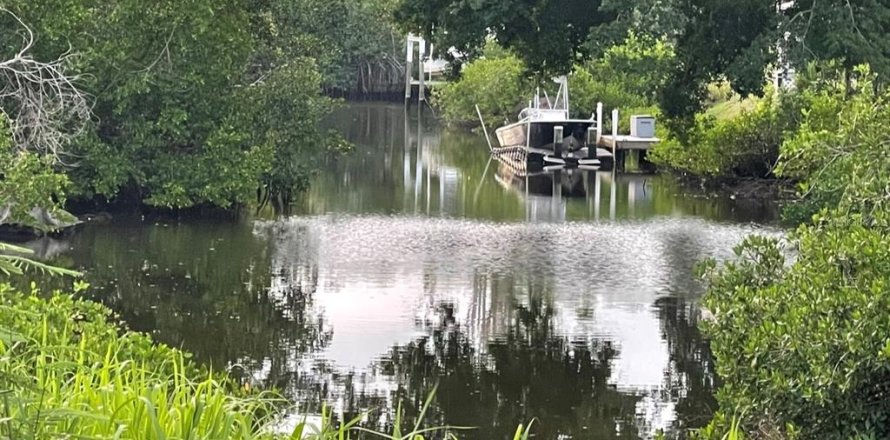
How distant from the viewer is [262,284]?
48.0ft

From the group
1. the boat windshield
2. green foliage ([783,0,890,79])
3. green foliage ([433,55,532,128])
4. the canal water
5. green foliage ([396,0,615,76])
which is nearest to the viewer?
the canal water

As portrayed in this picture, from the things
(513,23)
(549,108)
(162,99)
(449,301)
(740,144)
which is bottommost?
(449,301)

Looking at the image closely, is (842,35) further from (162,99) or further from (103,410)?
(162,99)

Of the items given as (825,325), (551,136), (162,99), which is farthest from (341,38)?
(825,325)

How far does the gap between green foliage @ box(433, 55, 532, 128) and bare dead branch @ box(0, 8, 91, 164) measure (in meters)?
26.2

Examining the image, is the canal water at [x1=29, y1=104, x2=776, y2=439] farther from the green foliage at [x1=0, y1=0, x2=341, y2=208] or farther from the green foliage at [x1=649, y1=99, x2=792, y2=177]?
the green foliage at [x1=649, y1=99, x2=792, y2=177]

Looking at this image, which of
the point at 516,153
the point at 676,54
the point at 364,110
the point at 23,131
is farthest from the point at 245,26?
the point at 364,110

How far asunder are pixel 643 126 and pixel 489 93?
39.5ft

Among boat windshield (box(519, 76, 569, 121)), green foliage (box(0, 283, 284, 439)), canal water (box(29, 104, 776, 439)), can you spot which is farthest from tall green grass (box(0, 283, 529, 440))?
boat windshield (box(519, 76, 569, 121))

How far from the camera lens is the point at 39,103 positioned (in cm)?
1703

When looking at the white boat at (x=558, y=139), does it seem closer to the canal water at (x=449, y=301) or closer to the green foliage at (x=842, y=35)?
the canal water at (x=449, y=301)

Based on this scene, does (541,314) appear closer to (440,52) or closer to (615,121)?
(440,52)

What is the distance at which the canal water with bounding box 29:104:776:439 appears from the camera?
10.2 meters

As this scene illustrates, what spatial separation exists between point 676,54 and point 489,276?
365 centimetres
